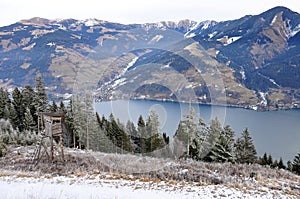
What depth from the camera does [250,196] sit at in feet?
31.4

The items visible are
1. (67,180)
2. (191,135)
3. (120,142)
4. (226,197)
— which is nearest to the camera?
(226,197)

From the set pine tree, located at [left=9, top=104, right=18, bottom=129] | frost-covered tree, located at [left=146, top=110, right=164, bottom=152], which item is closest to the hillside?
frost-covered tree, located at [left=146, top=110, right=164, bottom=152]

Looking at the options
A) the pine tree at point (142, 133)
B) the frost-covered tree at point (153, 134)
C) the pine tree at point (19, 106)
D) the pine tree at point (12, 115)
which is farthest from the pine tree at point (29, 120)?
the frost-covered tree at point (153, 134)

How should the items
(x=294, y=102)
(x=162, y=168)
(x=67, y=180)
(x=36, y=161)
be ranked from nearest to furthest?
(x=67, y=180) < (x=162, y=168) < (x=36, y=161) < (x=294, y=102)

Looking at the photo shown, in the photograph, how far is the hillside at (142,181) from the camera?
9.66 m

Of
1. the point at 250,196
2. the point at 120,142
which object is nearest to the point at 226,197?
the point at 250,196

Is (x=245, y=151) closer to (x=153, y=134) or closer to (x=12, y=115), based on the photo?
(x=153, y=134)

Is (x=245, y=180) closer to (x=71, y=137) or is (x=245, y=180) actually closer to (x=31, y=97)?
(x=71, y=137)

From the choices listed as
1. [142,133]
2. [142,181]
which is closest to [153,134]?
[142,133]

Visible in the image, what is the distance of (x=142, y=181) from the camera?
1153cm

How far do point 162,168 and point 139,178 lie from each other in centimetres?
253

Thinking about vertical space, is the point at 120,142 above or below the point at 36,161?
below

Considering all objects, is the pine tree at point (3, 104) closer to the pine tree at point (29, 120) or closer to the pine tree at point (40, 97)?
the pine tree at point (29, 120)

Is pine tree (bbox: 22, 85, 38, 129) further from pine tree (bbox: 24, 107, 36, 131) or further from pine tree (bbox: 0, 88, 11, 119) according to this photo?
pine tree (bbox: 0, 88, 11, 119)
